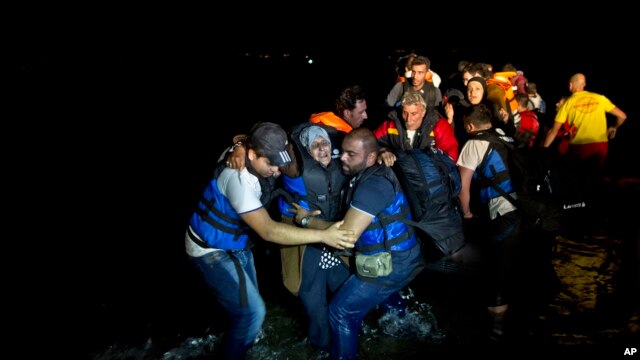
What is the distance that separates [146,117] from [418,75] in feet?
67.7

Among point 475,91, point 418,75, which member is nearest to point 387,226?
point 475,91

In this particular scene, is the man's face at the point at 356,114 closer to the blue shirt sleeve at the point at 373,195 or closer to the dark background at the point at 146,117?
the blue shirt sleeve at the point at 373,195

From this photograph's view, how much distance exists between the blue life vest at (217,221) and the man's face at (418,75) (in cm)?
357

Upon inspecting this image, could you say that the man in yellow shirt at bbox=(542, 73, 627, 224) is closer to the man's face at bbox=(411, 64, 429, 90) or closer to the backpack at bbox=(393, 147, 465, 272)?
the man's face at bbox=(411, 64, 429, 90)

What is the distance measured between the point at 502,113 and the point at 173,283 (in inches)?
210

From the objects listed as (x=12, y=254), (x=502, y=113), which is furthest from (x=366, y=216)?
(x=12, y=254)

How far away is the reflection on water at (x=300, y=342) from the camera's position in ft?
14.8

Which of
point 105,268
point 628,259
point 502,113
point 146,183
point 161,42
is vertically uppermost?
point 161,42

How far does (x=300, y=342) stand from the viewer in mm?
4668

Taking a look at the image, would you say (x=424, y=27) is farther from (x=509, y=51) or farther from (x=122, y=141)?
(x=122, y=141)

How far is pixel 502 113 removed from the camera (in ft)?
18.7

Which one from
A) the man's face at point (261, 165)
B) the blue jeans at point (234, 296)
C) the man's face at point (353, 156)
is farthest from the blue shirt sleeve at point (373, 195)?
the blue jeans at point (234, 296)

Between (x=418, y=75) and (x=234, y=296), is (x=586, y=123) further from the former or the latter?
(x=234, y=296)

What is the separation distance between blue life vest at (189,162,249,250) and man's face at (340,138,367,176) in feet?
3.42
